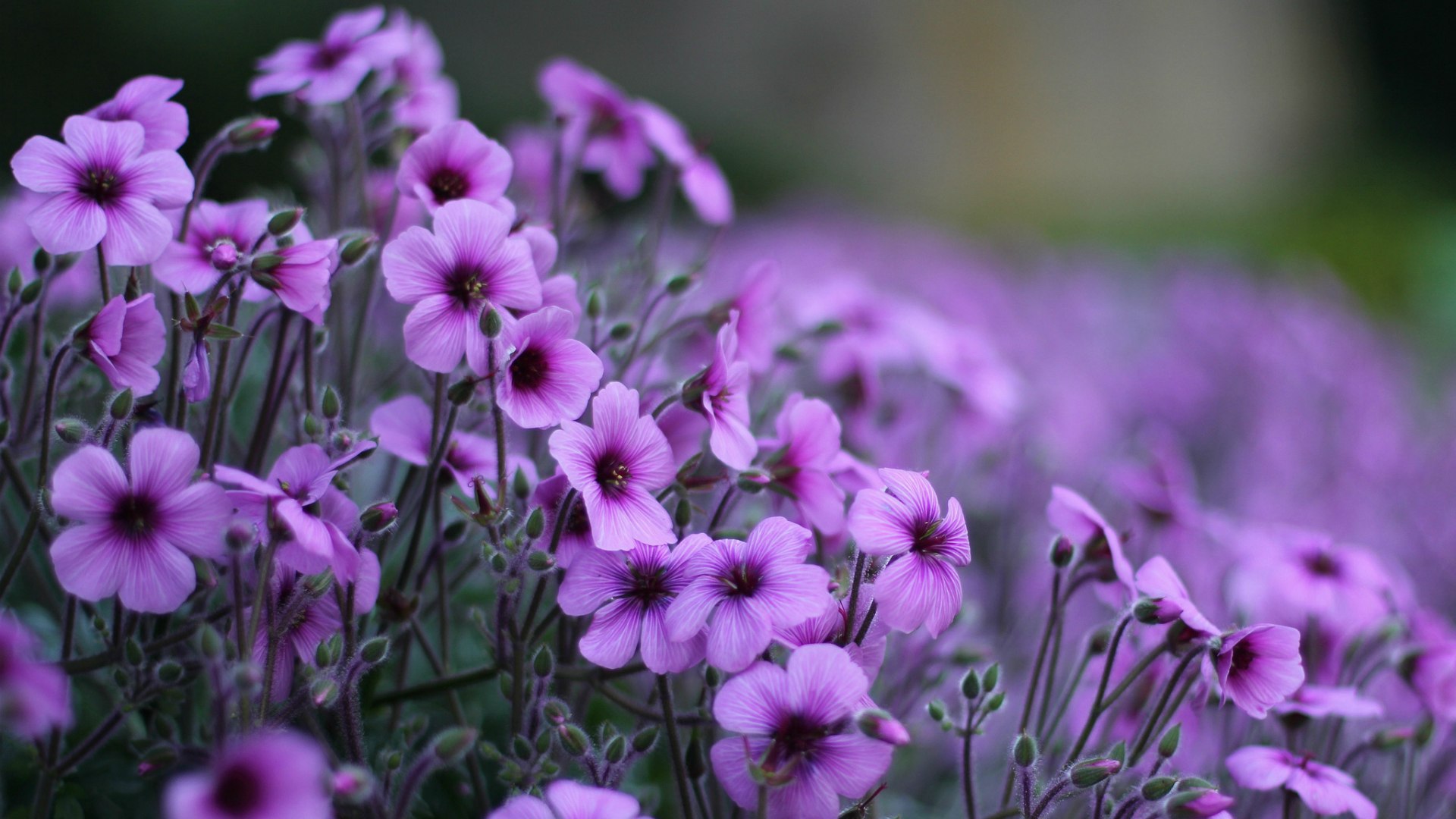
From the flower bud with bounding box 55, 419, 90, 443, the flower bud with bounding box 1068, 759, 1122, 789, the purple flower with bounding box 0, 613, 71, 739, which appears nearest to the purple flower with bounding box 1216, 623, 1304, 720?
the flower bud with bounding box 1068, 759, 1122, 789

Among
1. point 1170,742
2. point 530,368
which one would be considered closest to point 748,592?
point 530,368

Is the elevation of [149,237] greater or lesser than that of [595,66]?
greater

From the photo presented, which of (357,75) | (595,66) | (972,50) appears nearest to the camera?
(357,75)

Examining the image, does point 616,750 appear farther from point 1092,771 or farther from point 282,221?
point 282,221

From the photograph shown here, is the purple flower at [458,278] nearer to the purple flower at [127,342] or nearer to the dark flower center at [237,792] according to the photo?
the purple flower at [127,342]

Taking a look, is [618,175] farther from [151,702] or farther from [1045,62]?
[1045,62]

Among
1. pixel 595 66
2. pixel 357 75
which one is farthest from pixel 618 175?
pixel 595 66

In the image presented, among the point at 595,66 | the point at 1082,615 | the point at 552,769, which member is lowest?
the point at 595,66
